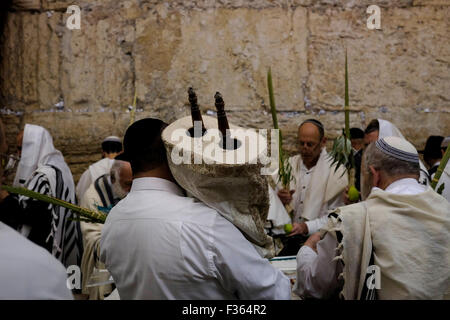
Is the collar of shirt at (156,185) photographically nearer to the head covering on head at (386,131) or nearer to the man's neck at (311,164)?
the head covering on head at (386,131)

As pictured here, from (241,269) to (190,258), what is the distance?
0.61 ft

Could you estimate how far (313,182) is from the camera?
4.73 meters

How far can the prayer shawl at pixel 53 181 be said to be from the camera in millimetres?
4328

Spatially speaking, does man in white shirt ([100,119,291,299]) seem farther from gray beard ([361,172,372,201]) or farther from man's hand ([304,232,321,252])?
gray beard ([361,172,372,201])

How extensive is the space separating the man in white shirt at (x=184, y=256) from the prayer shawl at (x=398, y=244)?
0.53 meters

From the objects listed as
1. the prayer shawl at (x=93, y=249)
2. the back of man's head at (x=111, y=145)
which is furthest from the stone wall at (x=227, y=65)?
the prayer shawl at (x=93, y=249)

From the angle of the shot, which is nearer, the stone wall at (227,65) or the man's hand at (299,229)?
the man's hand at (299,229)

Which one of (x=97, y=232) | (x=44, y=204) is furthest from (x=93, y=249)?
(x=44, y=204)

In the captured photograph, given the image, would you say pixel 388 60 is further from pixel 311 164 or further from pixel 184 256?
pixel 184 256

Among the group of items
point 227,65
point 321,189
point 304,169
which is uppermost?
point 227,65

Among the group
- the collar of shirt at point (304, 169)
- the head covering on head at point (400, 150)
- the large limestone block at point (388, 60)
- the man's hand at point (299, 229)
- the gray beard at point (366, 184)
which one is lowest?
the man's hand at point (299, 229)

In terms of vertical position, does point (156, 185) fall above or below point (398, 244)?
above

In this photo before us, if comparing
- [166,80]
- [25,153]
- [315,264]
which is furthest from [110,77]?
[315,264]

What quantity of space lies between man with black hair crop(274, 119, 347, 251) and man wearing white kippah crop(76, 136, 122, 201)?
209 centimetres
